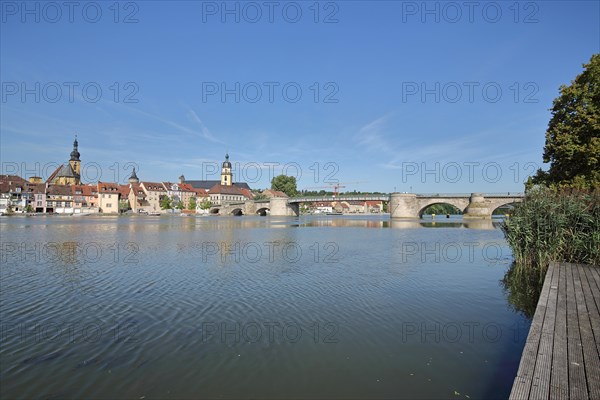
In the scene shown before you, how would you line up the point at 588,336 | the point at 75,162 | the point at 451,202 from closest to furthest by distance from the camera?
the point at 588,336 → the point at 451,202 → the point at 75,162

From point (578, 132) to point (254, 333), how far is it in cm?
2340

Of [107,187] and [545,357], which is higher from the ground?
[107,187]

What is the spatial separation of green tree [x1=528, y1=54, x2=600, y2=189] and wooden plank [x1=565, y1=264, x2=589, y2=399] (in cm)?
1639

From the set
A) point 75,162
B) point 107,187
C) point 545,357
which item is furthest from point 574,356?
point 75,162

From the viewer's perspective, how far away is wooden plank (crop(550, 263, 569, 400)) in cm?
453

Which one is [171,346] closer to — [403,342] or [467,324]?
[403,342]

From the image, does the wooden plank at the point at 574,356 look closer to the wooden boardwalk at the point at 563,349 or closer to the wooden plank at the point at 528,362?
the wooden boardwalk at the point at 563,349

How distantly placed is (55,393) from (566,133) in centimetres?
2704

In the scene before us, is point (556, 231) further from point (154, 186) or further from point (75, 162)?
point (75, 162)

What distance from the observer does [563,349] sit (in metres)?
5.89

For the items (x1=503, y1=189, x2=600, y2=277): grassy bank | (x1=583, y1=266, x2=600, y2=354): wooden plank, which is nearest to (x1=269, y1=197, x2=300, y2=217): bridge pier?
(x1=503, y1=189, x2=600, y2=277): grassy bank

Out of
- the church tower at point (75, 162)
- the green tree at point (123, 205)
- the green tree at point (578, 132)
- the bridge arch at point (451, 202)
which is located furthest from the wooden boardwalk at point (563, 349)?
the church tower at point (75, 162)

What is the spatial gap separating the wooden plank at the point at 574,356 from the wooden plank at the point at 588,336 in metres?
0.05

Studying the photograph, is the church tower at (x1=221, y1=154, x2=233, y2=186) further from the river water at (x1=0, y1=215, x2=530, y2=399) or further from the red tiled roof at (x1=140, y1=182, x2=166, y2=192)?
the river water at (x1=0, y1=215, x2=530, y2=399)
